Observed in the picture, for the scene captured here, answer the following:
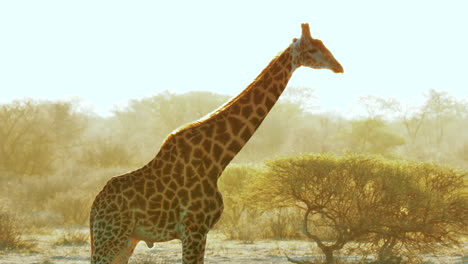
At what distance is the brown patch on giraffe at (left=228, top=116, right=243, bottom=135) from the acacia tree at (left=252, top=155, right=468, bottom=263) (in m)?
5.93

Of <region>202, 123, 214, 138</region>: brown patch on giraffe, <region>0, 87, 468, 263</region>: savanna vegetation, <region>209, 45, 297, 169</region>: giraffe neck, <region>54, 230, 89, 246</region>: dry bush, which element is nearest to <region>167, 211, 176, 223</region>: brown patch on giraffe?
<region>209, 45, 297, 169</region>: giraffe neck

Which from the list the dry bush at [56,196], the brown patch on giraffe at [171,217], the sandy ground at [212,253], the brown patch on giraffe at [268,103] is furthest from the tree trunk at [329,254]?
the dry bush at [56,196]

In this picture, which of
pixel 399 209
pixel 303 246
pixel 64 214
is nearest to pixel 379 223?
pixel 399 209

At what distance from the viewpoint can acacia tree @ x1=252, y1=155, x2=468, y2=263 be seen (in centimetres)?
1144

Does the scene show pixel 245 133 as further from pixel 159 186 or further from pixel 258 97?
pixel 159 186

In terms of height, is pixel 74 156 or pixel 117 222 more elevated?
pixel 74 156

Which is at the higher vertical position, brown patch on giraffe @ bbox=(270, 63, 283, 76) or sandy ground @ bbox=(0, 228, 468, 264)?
brown patch on giraffe @ bbox=(270, 63, 283, 76)

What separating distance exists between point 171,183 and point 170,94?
49.6 m

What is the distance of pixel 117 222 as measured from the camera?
18.2 feet

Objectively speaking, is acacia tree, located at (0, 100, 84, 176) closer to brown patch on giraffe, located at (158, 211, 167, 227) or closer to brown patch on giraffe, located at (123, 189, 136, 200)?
brown patch on giraffe, located at (123, 189, 136, 200)

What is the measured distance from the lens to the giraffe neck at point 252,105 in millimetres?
5957

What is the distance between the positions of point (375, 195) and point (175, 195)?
6.96 meters

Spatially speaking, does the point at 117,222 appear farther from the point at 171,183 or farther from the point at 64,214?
the point at 64,214

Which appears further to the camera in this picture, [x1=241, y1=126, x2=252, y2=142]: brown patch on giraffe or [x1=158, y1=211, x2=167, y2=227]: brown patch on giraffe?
[x1=241, y1=126, x2=252, y2=142]: brown patch on giraffe
